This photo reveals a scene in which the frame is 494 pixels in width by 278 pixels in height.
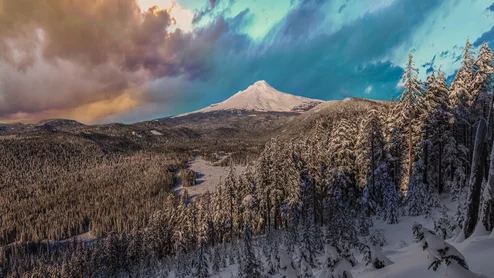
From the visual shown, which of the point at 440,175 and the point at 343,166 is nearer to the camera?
the point at 440,175

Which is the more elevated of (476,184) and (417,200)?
(476,184)

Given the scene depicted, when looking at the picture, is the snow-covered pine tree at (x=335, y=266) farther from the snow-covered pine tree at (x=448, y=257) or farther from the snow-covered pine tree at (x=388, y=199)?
the snow-covered pine tree at (x=388, y=199)

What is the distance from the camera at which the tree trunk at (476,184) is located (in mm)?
8297

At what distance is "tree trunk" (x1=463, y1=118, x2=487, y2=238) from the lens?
8297mm

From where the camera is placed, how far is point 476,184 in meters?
8.52

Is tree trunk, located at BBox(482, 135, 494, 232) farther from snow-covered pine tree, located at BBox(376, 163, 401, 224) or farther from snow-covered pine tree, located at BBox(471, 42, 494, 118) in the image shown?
snow-covered pine tree, located at BBox(471, 42, 494, 118)

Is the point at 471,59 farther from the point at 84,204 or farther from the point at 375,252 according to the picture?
the point at 84,204

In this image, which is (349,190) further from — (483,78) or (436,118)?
(483,78)

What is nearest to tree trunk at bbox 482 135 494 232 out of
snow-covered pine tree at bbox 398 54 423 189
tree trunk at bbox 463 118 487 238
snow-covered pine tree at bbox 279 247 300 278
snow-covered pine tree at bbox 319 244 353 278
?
tree trunk at bbox 463 118 487 238

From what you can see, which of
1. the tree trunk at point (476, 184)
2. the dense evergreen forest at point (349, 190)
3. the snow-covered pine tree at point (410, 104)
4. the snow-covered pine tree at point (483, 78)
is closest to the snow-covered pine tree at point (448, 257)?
the dense evergreen forest at point (349, 190)

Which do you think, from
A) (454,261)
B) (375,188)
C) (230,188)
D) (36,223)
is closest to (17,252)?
(36,223)

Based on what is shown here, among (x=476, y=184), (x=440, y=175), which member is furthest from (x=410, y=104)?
(x=476, y=184)

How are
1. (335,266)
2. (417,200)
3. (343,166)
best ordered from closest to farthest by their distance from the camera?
(335,266) < (417,200) < (343,166)

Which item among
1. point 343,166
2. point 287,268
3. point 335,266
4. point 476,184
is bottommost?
point 287,268
